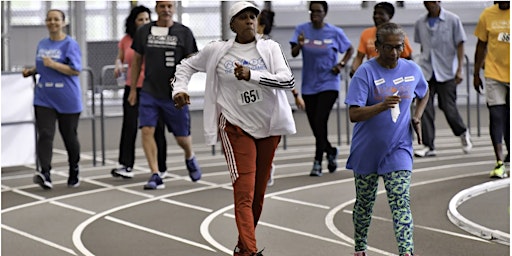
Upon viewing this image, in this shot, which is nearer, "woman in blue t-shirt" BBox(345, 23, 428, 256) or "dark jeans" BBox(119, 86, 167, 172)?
"woman in blue t-shirt" BBox(345, 23, 428, 256)

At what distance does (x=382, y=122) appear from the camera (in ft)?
25.1

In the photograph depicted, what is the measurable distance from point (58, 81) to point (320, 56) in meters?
2.90

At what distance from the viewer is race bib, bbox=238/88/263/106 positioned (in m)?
8.21

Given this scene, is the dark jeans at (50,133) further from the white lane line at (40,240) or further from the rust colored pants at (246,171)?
the rust colored pants at (246,171)

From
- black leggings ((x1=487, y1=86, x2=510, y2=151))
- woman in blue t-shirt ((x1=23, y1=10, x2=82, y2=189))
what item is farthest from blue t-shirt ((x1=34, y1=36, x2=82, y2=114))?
black leggings ((x1=487, y1=86, x2=510, y2=151))

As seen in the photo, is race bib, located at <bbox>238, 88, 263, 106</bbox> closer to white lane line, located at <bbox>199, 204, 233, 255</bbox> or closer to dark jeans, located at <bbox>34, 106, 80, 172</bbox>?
white lane line, located at <bbox>199, 204, 233, 255</bbox>

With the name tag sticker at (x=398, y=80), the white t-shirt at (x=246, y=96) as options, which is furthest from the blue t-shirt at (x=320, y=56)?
the name tag sticker at (x=398, y=80)

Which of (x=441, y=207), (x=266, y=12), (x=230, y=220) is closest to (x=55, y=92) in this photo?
(x=266, y=12)

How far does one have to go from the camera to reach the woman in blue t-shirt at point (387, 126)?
24.6 feet

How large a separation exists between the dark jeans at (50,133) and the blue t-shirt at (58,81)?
0.25 feet

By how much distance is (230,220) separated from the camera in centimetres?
1034

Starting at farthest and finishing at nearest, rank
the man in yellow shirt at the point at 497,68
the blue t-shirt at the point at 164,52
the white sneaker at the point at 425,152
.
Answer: the white sneaker at the point at 425,152 → the man in yellow shirt at the point at 497,68 → the blue t-shirt at the point at 164,52

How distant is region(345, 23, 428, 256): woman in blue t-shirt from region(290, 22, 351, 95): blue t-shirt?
224 inches

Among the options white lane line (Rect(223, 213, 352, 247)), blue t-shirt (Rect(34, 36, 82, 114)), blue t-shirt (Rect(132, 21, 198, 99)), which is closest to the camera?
white lane line (Rect(223, 213, 352, 247))
